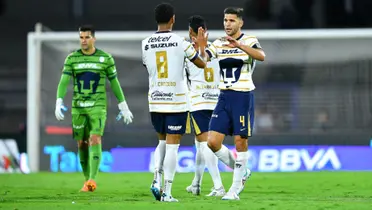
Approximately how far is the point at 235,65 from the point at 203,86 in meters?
1.79

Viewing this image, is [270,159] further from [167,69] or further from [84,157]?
[167,69]

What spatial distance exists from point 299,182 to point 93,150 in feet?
11.4

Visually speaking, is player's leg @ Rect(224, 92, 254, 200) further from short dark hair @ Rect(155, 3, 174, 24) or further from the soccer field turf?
short dark hair @ Rect(155, 3, 174, 24)

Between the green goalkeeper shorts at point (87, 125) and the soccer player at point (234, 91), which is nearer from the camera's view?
the soccer player at point (234, 91)

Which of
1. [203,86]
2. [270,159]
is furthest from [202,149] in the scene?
[270,159]

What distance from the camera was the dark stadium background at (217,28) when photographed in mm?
21422

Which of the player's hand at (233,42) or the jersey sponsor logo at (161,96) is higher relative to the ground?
the player's hand at (233,42)

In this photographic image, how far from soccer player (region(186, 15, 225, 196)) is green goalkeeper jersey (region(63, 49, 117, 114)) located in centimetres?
143

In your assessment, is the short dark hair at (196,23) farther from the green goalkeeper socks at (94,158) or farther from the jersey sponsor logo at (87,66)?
the green goalkeeper socks at (94,158)

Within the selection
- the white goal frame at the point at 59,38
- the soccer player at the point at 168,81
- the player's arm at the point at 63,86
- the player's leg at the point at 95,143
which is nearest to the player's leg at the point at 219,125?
the soccer player at the point at 168,81

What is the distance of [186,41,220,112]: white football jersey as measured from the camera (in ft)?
44.2

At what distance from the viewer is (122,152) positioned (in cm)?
2148

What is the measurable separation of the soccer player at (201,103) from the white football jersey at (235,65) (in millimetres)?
1167

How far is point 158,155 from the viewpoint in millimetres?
11914
